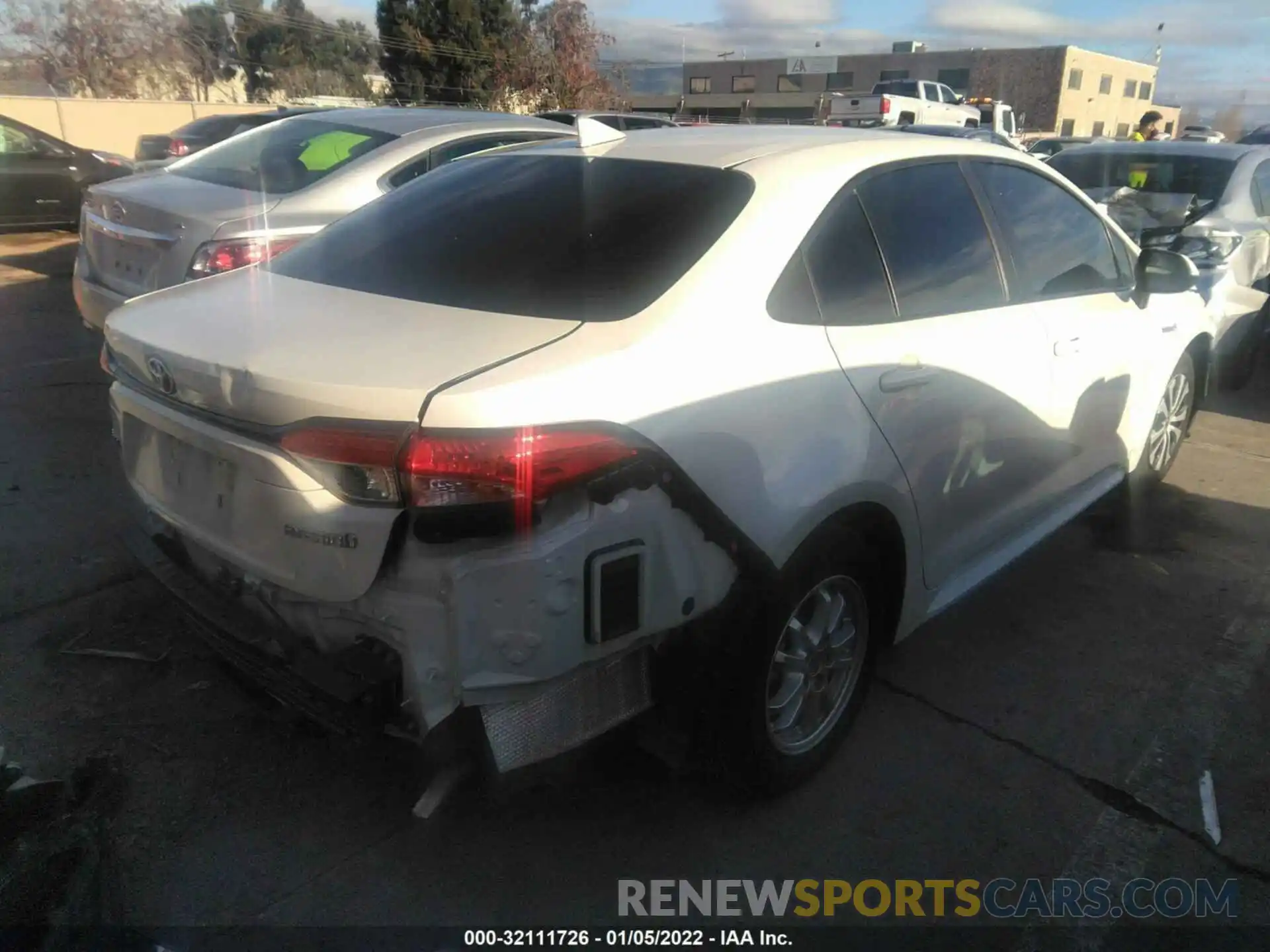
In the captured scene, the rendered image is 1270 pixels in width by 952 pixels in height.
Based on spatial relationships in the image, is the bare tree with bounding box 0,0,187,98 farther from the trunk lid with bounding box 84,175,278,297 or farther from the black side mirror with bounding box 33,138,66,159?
the trunk lid with bounding box 84,175,278,297

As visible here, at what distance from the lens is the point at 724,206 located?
8.79 ft

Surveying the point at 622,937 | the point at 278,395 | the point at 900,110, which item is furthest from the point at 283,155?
the point at 900,110

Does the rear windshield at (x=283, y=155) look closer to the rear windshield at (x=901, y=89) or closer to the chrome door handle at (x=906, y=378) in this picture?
the chrome door handle at (x=906, y=378)

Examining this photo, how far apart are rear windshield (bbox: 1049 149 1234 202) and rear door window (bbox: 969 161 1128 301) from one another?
3.72m

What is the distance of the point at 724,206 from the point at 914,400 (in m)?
0.76

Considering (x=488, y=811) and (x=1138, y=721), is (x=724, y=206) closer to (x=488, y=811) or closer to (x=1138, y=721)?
(x=488, y=811)

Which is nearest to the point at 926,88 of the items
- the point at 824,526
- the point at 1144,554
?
the point at 1144,554

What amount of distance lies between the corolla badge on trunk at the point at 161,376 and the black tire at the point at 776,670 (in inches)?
59.6

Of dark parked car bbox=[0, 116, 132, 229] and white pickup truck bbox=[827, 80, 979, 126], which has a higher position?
white pickup truck bbox=[827, 80, 979, 126]

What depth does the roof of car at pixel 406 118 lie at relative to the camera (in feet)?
21.7

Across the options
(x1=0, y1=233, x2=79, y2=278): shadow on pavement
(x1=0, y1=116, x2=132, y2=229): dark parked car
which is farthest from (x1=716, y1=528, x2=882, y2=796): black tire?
(x1=0, y1=116, x2=132, y2=229): dark parked car

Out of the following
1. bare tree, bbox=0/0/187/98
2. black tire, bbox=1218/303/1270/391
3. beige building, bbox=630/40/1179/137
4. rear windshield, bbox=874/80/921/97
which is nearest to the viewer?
black tire, bbox=1218/303/1270/391

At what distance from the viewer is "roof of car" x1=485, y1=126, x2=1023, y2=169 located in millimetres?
2973

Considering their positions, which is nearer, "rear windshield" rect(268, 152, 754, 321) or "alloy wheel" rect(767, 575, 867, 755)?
"rear windshield" rect(268, 152, 754, 321)
